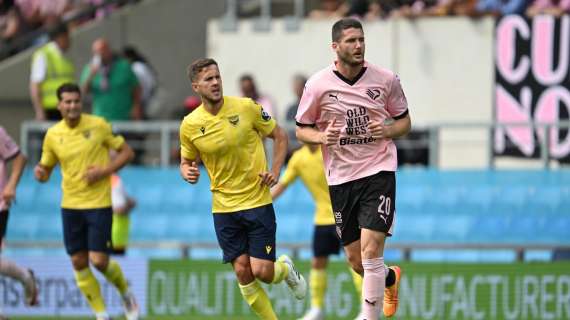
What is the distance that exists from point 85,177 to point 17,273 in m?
1.51

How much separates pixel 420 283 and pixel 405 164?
10.1 feet

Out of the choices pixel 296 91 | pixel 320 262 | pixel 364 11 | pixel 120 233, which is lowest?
pixel 320 262

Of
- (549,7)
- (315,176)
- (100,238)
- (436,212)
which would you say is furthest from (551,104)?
(100,238)

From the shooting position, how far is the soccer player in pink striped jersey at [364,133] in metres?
12.9

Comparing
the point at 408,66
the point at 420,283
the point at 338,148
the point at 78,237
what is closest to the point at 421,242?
the point at 420,283

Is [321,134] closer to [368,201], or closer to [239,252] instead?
[368,201]

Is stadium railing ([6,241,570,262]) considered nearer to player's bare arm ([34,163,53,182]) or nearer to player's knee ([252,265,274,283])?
player's bare arm ([34,163,53,182])

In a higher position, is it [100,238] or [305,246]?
[100,238]

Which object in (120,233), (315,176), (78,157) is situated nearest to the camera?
(78,157)

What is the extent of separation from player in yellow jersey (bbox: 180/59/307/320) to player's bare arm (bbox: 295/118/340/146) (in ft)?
2.63

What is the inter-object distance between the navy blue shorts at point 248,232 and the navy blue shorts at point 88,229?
2.99 metres

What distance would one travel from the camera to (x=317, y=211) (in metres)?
18.1

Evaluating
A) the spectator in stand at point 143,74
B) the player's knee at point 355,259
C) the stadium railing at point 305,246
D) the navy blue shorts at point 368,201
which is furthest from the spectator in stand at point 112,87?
the navy blue shorts at point 368,201

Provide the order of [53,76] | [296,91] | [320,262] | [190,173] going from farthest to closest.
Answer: [53,76]
[296,91]
[320,262]
[190,173]
